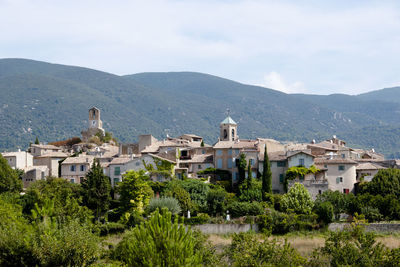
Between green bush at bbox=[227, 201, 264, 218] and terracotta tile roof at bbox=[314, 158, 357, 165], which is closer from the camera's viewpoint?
green bush at bbox=[227, 201, 264, 218]

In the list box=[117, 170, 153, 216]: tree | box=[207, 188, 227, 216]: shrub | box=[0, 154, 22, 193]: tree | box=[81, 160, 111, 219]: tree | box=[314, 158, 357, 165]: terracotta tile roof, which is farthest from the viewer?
box=[0, 154, 22, 193]: tree

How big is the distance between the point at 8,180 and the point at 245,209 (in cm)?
2978

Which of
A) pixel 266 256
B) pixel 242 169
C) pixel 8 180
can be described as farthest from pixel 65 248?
pixel 8 180

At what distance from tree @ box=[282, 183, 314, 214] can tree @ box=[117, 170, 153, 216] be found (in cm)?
1452

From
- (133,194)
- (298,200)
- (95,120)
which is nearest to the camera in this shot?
(298,200)

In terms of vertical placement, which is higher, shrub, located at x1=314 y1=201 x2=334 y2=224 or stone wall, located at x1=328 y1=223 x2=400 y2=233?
shrub, located at x1=314 y1=201 x2=334 y2=224

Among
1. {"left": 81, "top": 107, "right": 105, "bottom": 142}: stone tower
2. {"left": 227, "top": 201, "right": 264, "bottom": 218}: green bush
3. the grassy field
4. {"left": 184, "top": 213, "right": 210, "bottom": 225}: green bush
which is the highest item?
{"left": 81, "top": 107, "right": 105, "bottom": 142}: stone tower

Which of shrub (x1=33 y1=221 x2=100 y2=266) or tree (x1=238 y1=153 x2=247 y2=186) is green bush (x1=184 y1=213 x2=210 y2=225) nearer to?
tree (x1=238 y1=153 x2=247 y2=186)

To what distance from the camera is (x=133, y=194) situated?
64438 mm

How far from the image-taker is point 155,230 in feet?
98.4

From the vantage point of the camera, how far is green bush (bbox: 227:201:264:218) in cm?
6228

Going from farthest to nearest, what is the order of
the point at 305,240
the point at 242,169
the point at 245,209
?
the point at 242,169 < the point at 245,209 < the point at 305,240

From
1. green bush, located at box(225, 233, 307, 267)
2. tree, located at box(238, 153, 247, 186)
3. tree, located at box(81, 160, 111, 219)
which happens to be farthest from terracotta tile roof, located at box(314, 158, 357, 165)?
green bush, located at box(225, 233, 307, 267)

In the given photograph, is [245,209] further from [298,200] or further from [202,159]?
[202,159]
